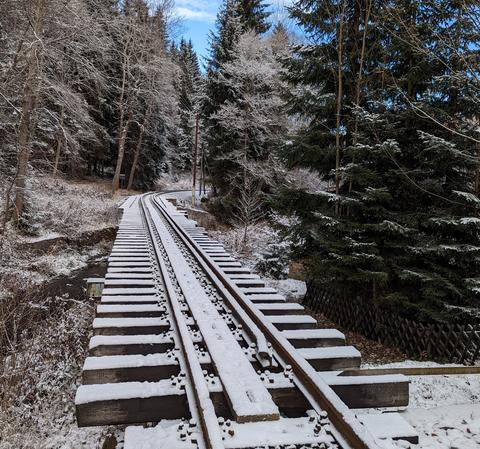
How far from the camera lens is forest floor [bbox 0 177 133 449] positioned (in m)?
4.44

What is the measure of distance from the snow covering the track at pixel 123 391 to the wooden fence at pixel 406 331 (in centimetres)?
687

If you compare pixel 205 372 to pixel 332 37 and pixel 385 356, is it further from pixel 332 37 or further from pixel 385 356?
pixel 332 37

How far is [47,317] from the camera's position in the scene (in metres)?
8.23

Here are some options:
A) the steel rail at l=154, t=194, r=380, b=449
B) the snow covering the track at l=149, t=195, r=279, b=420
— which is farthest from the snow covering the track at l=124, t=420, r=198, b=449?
the steel rail at l=154, t=194, r=380, b=449

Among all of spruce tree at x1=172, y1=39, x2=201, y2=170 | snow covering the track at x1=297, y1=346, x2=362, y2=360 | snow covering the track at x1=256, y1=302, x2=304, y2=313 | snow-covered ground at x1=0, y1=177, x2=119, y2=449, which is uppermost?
spruce tree at x1=172, y1=39, x2=201, y2=170

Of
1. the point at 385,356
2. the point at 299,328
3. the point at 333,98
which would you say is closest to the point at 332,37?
the point at 333,98

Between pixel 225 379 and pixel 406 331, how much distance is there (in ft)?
22.1

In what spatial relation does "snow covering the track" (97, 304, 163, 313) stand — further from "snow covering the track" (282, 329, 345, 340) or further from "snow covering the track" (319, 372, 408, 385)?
"snow covering the track" (319, 372, 408, 385)

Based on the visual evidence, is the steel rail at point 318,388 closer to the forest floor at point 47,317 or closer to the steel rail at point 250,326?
the steel rail at point 250,326

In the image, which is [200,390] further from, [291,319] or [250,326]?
[291,319]

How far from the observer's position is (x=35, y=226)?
14.4 metres

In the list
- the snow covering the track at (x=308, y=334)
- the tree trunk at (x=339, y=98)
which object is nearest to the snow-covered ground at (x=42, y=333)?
the snow covering the track at (x=308, y=334)

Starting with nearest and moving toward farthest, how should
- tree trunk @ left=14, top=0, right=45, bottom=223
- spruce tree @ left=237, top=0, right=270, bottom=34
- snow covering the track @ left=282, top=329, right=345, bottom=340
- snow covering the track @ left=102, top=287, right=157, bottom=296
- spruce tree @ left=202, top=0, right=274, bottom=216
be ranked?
snow covering the track @ left=282, top=329, right=345, bottom=340 < snow covering the track @ left=102, top=287, right=157, bottom=296 < tree trunk @ left=14, top=0, right=45, bottom=223 < spruce tree @ left=202, top=0, right=274, bottom=216 < spruce tree @ left=237, top=0, right=270, bottom=34

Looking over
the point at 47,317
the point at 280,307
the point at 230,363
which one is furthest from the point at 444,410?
the point at 47,317
